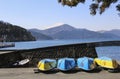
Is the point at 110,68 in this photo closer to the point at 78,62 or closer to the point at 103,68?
the point at 103,68

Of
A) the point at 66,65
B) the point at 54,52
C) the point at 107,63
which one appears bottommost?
the point at 66,65

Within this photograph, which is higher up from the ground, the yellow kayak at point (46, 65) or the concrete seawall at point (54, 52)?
the concrete seawall at point (54, 52)

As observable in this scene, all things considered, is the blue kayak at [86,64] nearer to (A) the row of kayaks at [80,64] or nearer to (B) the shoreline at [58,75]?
(A) the row of kayaks at [80,64]

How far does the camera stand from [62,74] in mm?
17234

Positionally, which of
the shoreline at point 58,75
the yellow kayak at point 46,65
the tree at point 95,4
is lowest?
the shoreline at point 58,75

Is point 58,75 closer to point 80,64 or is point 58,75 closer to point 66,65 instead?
point 66,65

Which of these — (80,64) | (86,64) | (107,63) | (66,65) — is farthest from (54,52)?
(107,63)

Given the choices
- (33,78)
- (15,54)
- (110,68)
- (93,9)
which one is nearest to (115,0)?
(93,9)

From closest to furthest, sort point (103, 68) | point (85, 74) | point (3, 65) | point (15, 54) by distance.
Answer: point (85, 74), point (103, 68), point (3, 65), point (15, 54)

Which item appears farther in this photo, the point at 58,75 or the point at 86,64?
the point at 86,64

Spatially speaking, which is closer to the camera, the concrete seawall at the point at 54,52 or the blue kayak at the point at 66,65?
the blue kayak at the point at 66,65

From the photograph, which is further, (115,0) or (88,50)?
(88,50)

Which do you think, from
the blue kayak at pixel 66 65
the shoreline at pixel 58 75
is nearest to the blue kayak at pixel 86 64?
the shoreline at pixel 58 75

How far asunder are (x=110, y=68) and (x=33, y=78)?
439 centimetres
